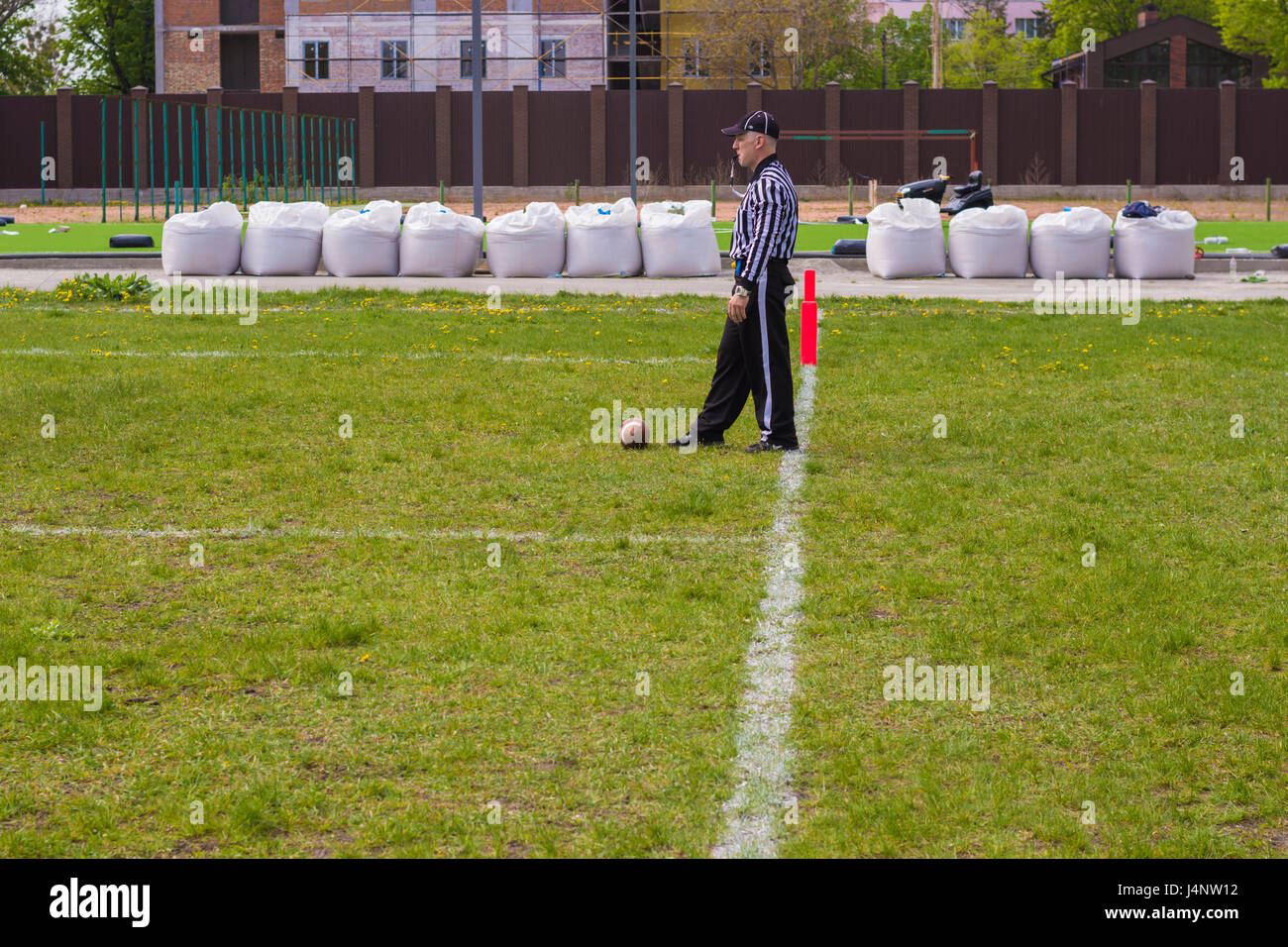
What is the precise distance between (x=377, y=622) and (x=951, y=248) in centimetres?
1832

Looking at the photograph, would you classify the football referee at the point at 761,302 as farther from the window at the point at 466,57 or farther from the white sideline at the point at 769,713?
the window at the point at 466,57

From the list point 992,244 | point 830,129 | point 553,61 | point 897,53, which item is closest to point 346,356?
point 992,244

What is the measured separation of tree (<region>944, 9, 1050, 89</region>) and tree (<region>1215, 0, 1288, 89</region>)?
18.9 metres

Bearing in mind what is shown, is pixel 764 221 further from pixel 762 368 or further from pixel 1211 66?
pixel 1211 66

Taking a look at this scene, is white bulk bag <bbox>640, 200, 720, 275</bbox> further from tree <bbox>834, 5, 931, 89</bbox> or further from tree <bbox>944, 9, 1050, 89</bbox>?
tree <bbox>944, 9, 1050, 89</bbox>

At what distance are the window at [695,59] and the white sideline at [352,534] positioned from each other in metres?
61.2

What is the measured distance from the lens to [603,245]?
23125 mm

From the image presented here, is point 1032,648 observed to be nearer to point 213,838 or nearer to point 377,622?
point 377,622

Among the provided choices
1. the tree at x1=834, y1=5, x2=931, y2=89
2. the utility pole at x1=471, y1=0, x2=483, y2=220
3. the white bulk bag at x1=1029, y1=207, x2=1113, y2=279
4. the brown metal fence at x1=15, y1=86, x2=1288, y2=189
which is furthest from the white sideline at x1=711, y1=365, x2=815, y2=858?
the tree at x1=834, y1=5, x2=931, y2=89

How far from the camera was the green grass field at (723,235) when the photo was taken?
30.5m

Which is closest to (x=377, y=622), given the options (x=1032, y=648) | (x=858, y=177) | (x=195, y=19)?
(x=1032, y=648)

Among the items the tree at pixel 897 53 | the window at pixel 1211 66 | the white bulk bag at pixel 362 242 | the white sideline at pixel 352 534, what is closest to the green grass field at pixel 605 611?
the white sideline at pixel 352 534

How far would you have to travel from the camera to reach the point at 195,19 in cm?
6850

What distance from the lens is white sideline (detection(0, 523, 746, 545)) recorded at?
773cm
